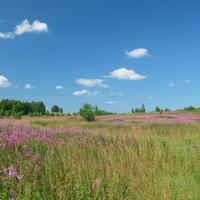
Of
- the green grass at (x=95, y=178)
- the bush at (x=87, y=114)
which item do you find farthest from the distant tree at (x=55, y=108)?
the green grass at (x=95, y=178)

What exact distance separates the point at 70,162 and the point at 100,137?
4.66 metres

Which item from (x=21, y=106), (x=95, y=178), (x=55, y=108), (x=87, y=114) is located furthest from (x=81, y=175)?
(x=55, y=108)

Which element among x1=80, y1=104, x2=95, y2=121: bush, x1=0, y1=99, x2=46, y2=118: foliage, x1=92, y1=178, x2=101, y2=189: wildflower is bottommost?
x1=92, y1=178, x2=101, y2=189: wildflower

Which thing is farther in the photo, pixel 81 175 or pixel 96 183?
pixel 81 175

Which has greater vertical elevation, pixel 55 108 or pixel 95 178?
pixel 55 108

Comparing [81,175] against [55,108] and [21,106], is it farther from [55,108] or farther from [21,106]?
[55,108]

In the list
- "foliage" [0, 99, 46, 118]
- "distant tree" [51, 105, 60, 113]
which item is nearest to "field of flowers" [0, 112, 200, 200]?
"foliage" [0, 99, 46, 118]

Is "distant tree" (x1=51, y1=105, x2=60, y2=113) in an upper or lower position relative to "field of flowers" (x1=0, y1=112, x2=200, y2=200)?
upper

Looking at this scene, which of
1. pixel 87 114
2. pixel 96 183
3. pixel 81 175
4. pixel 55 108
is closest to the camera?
pixel 96 183

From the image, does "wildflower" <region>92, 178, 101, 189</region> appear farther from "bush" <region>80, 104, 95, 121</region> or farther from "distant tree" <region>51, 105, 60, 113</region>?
"distant tree" <region>51, 105, 60, 113</region>

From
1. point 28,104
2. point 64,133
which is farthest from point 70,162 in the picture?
point 28,104

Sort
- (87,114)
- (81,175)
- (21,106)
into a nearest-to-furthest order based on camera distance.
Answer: (81,175), (87,114), (21,106)

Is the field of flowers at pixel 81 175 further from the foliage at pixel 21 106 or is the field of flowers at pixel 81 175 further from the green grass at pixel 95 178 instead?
the foliage at pixel 21 106

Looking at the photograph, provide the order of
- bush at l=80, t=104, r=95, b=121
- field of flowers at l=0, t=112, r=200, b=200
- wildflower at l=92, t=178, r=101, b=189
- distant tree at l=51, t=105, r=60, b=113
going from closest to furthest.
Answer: field of flowers at l=0, t=112, r=200, b=200 < wildflower at l=92, t=178, r=101, b=189 < bush at l=80, t=104, r=95, b=121 < distant tree at l=51, t=105, r=60, b=113
